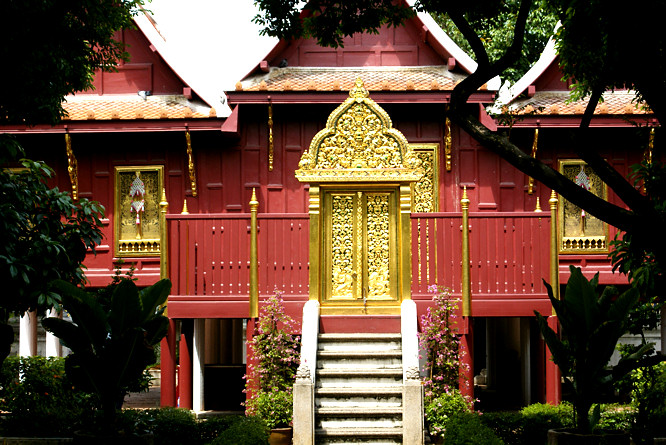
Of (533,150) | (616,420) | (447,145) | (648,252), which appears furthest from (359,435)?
(533,150)

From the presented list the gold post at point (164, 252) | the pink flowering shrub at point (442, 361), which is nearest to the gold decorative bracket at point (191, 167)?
the gold post at point (164, 252)

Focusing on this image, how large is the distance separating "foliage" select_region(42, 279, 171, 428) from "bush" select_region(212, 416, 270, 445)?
116cm

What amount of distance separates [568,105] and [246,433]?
9.43 m

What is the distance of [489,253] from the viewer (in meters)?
13.5

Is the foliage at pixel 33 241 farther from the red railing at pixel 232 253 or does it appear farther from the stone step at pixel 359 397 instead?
the stone step at pixel 359 397

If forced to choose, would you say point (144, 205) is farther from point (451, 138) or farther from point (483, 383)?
point (483, 383)

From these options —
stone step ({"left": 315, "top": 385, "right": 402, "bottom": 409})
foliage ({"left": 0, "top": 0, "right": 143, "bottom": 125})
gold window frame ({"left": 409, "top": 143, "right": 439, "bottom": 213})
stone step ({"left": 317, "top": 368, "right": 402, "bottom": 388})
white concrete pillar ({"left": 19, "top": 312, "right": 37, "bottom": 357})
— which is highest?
foliage ({"left": 0, "top": 0, "right": 143, "bottom": 125})

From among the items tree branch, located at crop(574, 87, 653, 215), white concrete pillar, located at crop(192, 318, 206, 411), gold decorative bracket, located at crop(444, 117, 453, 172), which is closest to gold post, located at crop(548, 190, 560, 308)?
gold decorative bracket, located at crop(444, 117, 453, 172)

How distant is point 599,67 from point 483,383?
12180 millimetres

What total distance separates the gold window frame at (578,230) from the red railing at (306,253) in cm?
362

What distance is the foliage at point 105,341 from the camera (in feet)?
31.1

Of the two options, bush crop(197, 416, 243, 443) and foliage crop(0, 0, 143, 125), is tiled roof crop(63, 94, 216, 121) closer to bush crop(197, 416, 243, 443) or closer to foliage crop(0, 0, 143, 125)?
foliage crop(0, 0, 143, 125)

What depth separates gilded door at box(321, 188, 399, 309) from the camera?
13320 millimetres

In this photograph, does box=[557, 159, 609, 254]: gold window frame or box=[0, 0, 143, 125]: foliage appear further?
box=[557, 159, 609, 254]: gold window frame
